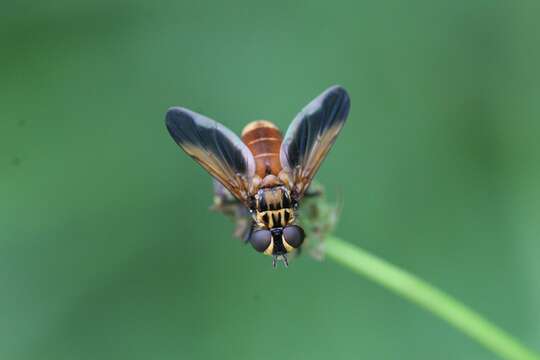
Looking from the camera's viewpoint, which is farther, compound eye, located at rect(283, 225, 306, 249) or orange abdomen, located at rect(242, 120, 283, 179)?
orange abdomen, located at rect(242, 120, 283, 179)

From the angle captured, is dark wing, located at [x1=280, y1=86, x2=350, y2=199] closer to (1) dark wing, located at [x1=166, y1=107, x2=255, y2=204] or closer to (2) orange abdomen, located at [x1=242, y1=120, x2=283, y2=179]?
(2) orange abdomen, located at [x1=242, y1=120, x2=283, y2=179]

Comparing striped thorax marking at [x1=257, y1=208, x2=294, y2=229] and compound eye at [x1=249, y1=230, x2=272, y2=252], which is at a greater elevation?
striped thorax marking at [x1=257, y1=208, x2=294, y2=229]

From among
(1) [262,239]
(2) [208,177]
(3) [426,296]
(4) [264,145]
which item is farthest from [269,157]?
(2) [208,177]

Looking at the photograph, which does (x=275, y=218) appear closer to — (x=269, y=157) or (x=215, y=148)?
(x=269, y=157)

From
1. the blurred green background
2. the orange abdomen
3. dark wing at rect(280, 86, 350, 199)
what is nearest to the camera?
dark wing at rect(280, 86, 350, 199)

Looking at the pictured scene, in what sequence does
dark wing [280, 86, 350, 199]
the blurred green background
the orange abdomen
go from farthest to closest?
the blurred green background → the orange abdomen → dark wing [280, 86, 350, 199]

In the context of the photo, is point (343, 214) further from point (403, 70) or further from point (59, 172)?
point (59, 172)

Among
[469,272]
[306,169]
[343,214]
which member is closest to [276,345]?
[343,214]

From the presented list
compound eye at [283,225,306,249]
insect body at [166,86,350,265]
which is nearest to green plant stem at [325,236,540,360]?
compound eye at [283,225,306,249]
